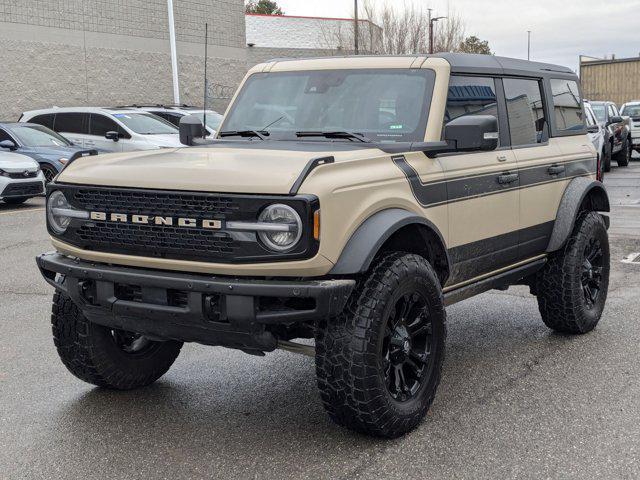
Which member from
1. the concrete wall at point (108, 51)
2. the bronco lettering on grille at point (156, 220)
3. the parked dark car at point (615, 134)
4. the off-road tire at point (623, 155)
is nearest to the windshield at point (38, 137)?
the concrete wall at point (108, 51)

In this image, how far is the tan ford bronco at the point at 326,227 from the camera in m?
3.74

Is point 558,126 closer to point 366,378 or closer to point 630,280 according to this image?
point 630,280

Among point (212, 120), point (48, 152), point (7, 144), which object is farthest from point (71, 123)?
point (212, 120)

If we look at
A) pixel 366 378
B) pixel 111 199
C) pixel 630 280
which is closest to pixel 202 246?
pixel 111 199

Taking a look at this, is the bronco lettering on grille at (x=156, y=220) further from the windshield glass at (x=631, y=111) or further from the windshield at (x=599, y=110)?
the windshield glass at (x=631, y=111)

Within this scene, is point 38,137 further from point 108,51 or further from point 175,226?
point 175,226

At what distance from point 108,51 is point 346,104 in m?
24.8

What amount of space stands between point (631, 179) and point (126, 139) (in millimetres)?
11787

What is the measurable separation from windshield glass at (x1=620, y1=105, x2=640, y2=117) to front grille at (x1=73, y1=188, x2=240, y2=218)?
85.3 feet

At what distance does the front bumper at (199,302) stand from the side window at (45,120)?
1569 cm

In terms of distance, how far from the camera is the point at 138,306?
391cm

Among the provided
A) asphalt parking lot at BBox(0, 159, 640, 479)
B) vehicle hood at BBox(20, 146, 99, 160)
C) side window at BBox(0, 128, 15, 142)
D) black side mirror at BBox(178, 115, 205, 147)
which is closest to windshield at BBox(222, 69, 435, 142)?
black side mirror at BBox(178, 115, 205, 147)

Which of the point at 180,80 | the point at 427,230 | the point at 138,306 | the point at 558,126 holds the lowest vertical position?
the point at 138,306

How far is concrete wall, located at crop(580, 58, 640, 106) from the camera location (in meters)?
45.7
